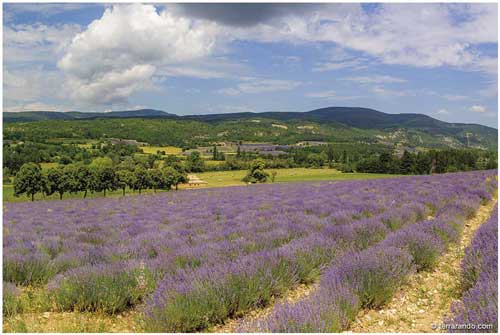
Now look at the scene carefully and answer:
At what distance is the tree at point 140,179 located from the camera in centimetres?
5119

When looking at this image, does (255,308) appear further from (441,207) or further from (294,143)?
(294,143)

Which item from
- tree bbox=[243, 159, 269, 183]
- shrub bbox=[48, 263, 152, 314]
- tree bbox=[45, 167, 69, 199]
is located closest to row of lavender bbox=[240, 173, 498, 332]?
shrub bbox=[48, 263, 152, 314]

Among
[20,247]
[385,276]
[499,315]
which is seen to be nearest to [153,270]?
[385,276]

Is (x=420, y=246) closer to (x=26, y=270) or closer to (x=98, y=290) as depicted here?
(x=98, y=290)

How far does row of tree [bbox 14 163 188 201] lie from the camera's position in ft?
140

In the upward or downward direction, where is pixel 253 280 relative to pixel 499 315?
downward

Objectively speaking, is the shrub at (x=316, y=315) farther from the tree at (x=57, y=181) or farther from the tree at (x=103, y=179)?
the tree at (x=103, y=179)

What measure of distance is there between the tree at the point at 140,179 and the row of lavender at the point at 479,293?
166ft

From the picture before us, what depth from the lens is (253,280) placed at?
3834 mm

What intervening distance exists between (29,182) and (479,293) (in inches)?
1930

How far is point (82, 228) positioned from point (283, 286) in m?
6.78

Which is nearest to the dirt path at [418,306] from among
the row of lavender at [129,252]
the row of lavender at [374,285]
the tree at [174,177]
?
the row of lavender at [374,285]

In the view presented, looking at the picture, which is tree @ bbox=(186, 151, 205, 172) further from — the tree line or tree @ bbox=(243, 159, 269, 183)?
the tree line

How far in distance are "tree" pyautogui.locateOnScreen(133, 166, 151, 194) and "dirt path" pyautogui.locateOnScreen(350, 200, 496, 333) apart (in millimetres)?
49901
